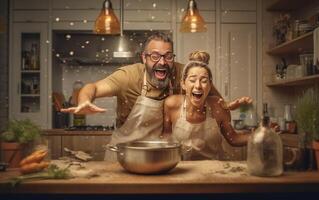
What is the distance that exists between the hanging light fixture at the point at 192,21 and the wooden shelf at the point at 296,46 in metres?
0.23

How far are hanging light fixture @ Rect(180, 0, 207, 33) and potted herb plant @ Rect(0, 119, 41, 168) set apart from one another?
1.79 feet

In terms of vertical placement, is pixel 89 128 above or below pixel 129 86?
below

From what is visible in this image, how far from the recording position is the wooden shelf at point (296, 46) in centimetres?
120

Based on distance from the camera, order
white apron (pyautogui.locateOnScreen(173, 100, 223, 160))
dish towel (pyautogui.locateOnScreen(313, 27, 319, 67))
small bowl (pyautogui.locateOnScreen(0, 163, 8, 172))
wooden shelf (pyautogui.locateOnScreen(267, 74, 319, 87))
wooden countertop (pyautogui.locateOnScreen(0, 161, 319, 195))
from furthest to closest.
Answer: dish towel (pyautogui.locateOnScreen(313, 27, 319, 67))
wooden shelf (pyautogui.locateOnScreen(267, 74, 319, 87))
white apron (pyautogui.locateOnScreen(173, 100, 223, 160))
small bowl (pyautogui.locateOnScreen(0, 163, 8, 172))
wooden countertop (pyautogui.locateOnScreen(0, 161, 319, 195))

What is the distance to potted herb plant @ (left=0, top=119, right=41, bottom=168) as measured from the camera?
0.88 meters

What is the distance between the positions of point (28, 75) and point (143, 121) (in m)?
0.39

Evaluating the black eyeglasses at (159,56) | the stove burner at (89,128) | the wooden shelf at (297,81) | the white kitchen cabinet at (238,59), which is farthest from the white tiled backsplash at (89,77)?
the wooden shelf at (297,81)

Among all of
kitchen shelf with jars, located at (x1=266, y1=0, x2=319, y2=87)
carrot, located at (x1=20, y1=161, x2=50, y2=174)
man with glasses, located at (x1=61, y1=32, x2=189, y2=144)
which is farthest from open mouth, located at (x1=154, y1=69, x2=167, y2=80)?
carrot, located at (x1=20, y1=161, x2=50, y2=174)

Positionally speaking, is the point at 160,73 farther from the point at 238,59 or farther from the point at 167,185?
the point at 167,185

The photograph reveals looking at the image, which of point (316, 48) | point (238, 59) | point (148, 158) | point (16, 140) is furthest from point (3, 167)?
point (316, 48)

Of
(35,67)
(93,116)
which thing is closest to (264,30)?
(93,116)

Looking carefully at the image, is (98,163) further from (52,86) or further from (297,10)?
(297,10)

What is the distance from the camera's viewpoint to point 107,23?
3.85 feet

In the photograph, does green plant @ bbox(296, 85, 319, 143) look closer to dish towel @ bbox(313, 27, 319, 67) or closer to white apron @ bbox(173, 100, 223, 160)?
white apron @ bbox(173, 100, 223, 160)
